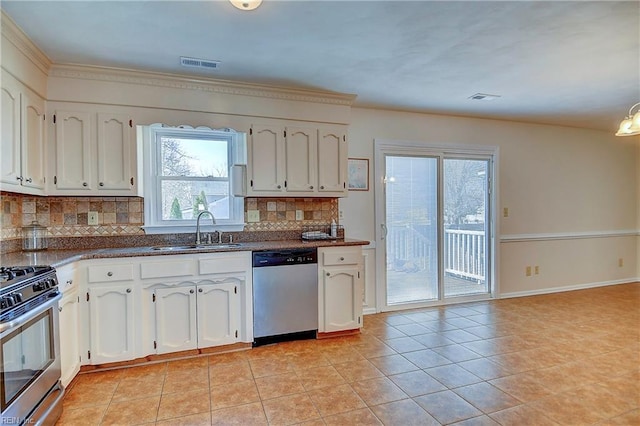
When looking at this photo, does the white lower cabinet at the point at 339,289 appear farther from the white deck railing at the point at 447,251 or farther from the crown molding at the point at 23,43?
the crown molding at the point at 23,43

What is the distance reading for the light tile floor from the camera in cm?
208

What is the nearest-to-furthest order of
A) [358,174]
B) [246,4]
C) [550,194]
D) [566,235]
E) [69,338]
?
[246,4], [69,338], [358,174], [550,194], [566,235]

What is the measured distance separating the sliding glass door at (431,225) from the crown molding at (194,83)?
105 centimetres

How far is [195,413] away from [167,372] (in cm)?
67

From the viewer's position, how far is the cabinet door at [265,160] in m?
3.35

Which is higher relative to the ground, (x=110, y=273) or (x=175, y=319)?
(x=110, y=273)

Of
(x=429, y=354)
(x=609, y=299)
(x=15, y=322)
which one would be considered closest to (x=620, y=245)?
(x=609, y=299)

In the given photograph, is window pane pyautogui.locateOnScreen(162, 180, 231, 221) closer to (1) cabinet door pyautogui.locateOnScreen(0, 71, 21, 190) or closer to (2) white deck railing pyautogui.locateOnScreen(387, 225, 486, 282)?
(1) cabinet door pyautogui.locateOnScreen(0, 71, 21, 190)

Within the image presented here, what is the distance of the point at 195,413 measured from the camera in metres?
2.12

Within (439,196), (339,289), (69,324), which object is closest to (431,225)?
(439,196)

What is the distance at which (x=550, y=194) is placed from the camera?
505 cm

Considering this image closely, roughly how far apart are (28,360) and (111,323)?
2.92ft

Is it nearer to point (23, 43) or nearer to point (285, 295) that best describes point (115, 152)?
point (23, 43)

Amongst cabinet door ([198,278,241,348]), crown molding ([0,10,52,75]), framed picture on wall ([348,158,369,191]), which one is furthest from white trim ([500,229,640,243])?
crown molding ([0,10,52,75])
